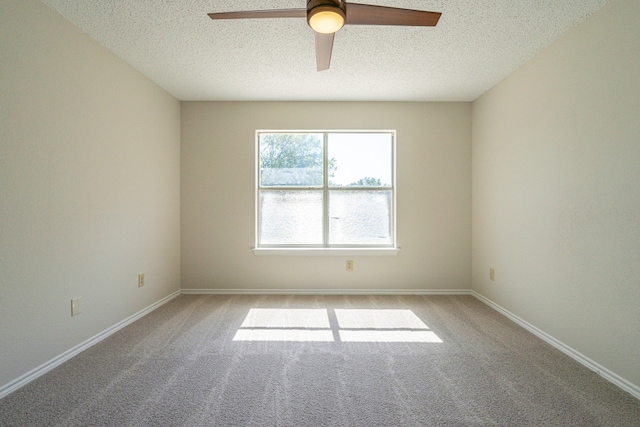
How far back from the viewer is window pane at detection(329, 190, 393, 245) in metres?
3.89

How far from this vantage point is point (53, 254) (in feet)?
6.78

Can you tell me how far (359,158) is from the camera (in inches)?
154

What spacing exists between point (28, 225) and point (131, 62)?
170 cm

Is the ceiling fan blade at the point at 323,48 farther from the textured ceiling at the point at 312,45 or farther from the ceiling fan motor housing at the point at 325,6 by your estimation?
the textured ceiling at the point at 312,45

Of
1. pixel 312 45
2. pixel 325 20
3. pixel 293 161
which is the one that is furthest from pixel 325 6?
pixel 293 161

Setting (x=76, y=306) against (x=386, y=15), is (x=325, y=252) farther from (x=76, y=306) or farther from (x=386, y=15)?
(x=386, y=15)

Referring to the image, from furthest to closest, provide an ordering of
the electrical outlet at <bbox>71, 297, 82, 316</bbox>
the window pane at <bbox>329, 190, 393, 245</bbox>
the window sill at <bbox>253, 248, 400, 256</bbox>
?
1. the window pane at <bbox>329, 190, 393, 245</bbox>
2. the window sill at <bbox>253, 248, 400, 256</bbox>
3. the electrical outlet at <bbox>71, 297, 82, 316</bbox>

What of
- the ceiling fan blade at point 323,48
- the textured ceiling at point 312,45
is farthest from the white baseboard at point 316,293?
the ceiling fan blade at point 323,48

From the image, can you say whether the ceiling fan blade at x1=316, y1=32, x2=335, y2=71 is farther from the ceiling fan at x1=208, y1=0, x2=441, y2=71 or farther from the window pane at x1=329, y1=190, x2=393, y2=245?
the window pane at x1=329, y1=190, x2=393, y2=245

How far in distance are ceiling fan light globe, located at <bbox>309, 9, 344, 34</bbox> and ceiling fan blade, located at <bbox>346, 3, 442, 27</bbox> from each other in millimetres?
89

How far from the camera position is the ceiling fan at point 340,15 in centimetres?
152

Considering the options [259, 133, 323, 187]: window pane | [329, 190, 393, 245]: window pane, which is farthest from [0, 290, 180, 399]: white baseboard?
[329, 190, 393, 245]: window pane

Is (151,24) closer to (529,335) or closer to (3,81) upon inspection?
(3,81)

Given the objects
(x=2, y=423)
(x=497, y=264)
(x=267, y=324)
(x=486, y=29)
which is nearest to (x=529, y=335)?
(x=497, y=264)
